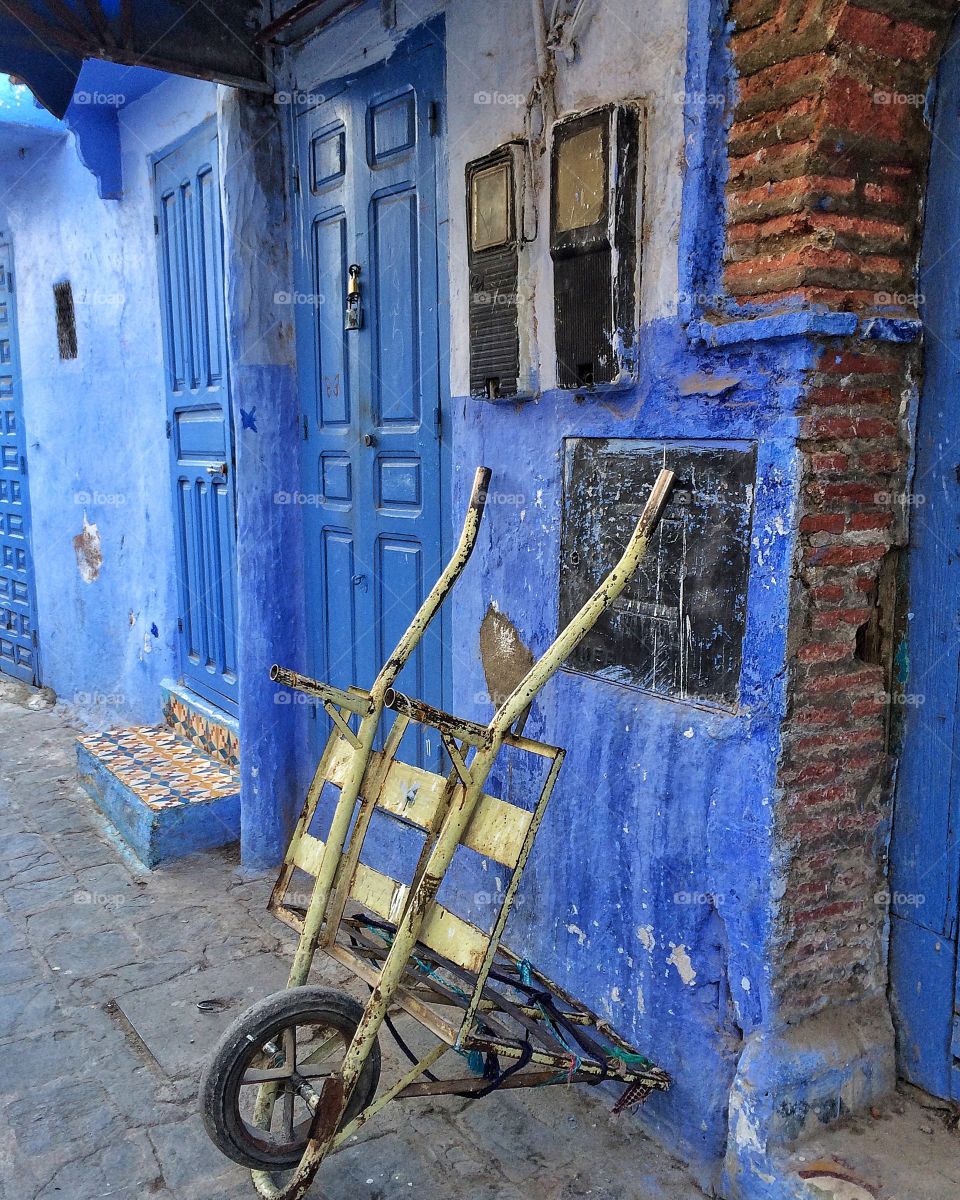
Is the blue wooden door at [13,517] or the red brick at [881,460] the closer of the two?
the red brick at [881,460]

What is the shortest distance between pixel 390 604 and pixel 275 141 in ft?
7.34

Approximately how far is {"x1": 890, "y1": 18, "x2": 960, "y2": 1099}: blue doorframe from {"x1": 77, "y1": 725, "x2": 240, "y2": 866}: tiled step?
11.2 ft

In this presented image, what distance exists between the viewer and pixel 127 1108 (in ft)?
10.3

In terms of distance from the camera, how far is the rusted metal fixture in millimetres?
2432

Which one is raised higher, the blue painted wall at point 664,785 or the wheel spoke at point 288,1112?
the blue painted wall at point 664,785

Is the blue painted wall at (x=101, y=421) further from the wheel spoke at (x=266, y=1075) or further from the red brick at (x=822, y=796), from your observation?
the red brick at (x=822, y=796)

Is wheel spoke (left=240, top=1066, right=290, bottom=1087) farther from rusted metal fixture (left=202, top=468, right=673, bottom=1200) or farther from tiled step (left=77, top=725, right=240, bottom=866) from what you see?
tiled step (left=77, top=725, right=240, bottom=866)

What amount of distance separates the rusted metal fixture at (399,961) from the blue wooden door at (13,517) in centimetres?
659

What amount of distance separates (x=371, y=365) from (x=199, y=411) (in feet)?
6.24

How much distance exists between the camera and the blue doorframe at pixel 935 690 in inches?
101

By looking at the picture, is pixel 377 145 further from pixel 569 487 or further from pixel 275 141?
pixel 569 487

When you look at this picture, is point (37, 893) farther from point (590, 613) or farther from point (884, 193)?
point (884, 193)

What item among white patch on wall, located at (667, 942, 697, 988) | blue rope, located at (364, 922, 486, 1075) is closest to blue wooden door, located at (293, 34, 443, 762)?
blue rope, located at (364, 922, 486, 1075)

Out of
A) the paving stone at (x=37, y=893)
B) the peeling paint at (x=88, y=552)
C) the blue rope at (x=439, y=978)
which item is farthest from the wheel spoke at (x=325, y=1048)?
the peeling paint at (x=88, y=552)
